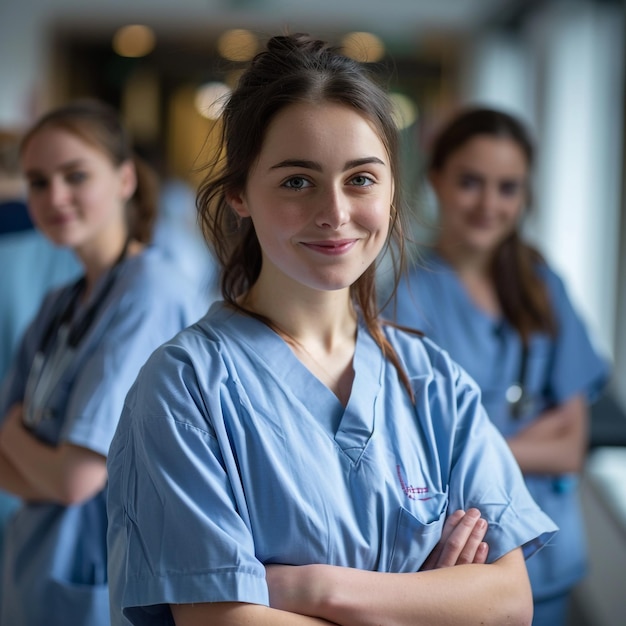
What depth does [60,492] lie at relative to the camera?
1.53m

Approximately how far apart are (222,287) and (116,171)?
0.71 m

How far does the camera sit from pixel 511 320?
195cm

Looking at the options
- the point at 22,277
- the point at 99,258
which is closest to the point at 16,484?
the point at 99,258

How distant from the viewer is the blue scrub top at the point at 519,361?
72.7 inches

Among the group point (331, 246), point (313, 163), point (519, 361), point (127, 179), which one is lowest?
point (519, 361)

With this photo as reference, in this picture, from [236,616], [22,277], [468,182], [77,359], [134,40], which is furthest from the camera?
[134,40]

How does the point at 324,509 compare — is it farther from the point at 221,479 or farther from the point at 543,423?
the point at 543,423

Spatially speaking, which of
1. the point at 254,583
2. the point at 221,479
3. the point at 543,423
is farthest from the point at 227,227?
the point at 543,423

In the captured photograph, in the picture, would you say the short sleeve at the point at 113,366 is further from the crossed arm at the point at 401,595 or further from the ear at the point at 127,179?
the crossed arm at the point at 401,595

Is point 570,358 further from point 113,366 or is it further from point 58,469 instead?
point 58,469

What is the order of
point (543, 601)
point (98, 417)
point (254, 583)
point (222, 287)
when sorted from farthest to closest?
point (543, 601), point (98, 417), point (222, 287), point (254, 583)

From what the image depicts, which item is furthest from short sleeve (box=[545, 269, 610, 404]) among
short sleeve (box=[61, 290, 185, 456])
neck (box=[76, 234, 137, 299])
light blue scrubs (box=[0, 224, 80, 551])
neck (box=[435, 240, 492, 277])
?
light blue scrubs (box=[0, 224, 80, 551])

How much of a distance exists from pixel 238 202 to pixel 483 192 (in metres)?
0.92

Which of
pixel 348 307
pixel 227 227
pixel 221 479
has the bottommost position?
pixel 221 479
